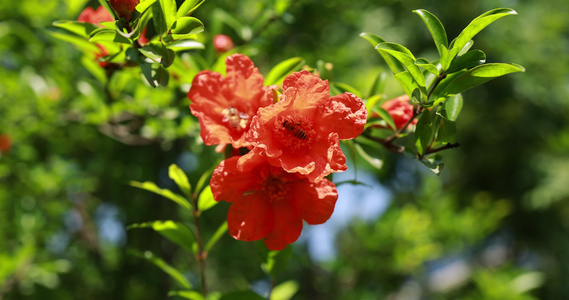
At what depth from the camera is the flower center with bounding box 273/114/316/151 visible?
0.60 m

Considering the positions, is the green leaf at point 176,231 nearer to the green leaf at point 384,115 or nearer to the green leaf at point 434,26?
the green leaf at point 384,115

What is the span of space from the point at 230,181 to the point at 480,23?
1.35ft

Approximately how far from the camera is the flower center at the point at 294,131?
597 mm

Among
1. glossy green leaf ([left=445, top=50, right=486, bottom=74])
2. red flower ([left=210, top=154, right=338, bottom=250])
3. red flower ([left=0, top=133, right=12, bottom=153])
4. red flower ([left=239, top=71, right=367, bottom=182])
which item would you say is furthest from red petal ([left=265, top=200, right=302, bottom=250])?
red flower ([left=0, top=133, right=12, bottom=153])

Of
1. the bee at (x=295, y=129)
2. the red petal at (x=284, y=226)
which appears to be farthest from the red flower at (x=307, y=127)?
the red petal at (x=284, y=226)

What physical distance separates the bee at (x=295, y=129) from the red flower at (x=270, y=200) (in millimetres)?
53

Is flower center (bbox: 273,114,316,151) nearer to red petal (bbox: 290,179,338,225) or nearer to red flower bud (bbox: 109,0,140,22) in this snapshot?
red petal (bbox: 290,179,338,225)

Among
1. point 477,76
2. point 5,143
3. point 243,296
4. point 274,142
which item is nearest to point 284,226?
point 274,142

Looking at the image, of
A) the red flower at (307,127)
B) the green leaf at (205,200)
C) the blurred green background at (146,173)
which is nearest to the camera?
the red flower at (307,127)

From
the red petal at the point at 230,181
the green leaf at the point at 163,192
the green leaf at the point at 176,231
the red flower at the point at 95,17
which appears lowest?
the green leaf at the point at 176,231

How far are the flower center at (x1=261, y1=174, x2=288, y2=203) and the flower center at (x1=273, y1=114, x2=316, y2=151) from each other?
0.08 m

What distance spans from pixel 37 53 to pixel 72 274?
1.32 metres

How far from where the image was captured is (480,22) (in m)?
0.60

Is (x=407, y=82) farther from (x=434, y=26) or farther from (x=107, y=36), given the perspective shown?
(x=107, y=36)
